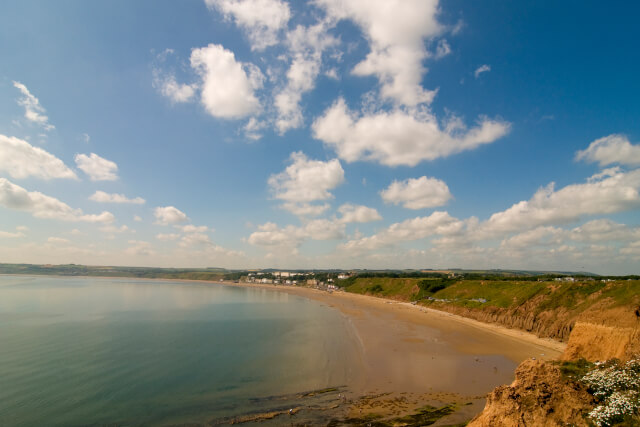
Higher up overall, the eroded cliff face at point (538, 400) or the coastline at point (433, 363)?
the eroded cliff face at point (538, 400)

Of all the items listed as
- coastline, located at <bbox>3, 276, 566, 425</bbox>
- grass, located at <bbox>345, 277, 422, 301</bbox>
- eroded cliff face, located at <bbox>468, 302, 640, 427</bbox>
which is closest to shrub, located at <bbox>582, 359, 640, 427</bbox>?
eroded cliff face, located at <bbox>468, 302, 640, 427</bbox>

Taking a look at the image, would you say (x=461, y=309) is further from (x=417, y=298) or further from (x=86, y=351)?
(x=86, y=351)

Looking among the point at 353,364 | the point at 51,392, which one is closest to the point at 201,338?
the point at 51,392

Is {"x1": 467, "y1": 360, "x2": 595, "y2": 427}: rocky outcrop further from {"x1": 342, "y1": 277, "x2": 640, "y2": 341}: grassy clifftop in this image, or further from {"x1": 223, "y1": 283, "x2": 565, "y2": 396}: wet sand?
{"x1": 342, "y1": 277, "x2": 640, "y2": 341}: grassy clifftop

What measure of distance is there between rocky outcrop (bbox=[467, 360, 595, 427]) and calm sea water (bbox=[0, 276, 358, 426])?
16230 millimetres

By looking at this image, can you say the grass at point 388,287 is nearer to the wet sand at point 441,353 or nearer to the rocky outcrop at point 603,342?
the wet sand at point 441,353

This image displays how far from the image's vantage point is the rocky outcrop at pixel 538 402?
14072 millimetres

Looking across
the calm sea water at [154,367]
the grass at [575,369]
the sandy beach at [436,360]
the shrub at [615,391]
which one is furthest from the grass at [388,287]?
the shrub at [615,391]

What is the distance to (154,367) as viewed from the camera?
33625 millimetres

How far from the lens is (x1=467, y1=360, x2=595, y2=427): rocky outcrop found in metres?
14.1

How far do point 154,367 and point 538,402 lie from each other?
35.6m

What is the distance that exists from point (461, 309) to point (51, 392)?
77.4 metres

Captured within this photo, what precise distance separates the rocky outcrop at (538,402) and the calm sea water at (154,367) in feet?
53.2

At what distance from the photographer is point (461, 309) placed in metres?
75.8
